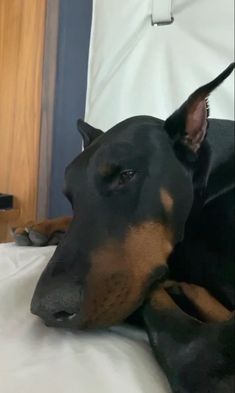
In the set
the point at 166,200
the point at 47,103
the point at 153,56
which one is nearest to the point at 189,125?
the point at 166,200

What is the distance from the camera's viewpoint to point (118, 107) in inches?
63.5

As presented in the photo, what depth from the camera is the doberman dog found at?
2.19ft

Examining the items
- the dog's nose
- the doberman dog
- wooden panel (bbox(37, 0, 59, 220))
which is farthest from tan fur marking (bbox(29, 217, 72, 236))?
the dog's nose

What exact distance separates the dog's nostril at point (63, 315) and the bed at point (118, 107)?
30 mm

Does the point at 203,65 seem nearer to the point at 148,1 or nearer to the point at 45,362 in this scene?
the point at 148,1

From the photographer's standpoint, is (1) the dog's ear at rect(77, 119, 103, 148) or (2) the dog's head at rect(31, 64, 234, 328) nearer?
(2) the dog's head at rect(31, 64, 234, 328)

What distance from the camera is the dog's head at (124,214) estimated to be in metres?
0.71

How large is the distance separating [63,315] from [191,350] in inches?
6.9

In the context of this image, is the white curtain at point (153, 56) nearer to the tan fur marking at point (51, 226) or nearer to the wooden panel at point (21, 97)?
the wooden panel at point (21, 97)

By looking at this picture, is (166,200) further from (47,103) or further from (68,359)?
(47,103)

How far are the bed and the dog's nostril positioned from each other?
3 cm

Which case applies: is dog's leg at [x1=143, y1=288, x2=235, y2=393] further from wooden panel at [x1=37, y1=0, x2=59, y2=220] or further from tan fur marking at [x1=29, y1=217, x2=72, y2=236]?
wooden panel at [x1=37, y1=0, x2=59, y2=220]

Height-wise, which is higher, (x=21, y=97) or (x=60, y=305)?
(x=21, y=97)

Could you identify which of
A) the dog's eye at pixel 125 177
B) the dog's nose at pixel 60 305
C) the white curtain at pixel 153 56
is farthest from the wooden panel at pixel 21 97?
the dog's nose at pixel 60 305
